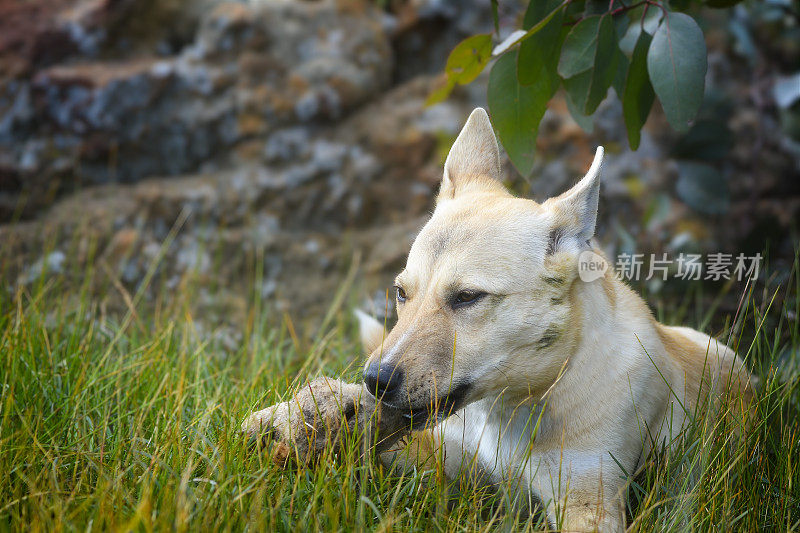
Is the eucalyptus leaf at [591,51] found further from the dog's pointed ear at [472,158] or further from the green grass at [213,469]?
the green grass at [213,469]

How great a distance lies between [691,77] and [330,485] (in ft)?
5.48

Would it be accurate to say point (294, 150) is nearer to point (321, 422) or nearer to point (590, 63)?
point (590, 63)

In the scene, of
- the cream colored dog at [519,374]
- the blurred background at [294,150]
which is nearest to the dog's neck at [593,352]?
the cream colored dog at [519,374]

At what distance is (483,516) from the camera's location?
2344mm

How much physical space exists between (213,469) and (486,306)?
0.94 meters

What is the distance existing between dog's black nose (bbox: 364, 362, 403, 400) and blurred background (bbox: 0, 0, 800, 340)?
→ 1.94 meters

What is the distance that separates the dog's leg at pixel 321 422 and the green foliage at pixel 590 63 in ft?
3.36

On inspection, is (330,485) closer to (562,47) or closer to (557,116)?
(562,47)

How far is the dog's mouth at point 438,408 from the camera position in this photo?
212 centimetres

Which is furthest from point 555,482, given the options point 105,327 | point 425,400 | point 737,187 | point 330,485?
point 737,187

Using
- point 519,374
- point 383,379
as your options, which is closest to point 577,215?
point 519,374

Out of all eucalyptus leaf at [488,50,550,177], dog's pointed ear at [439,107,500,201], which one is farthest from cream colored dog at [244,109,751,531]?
dog's pointed ear at [439,107,500,201]

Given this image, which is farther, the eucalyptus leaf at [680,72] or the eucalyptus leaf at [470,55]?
the eucalyptus leaf at [470,55]

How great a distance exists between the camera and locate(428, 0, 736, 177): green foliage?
225 cm
